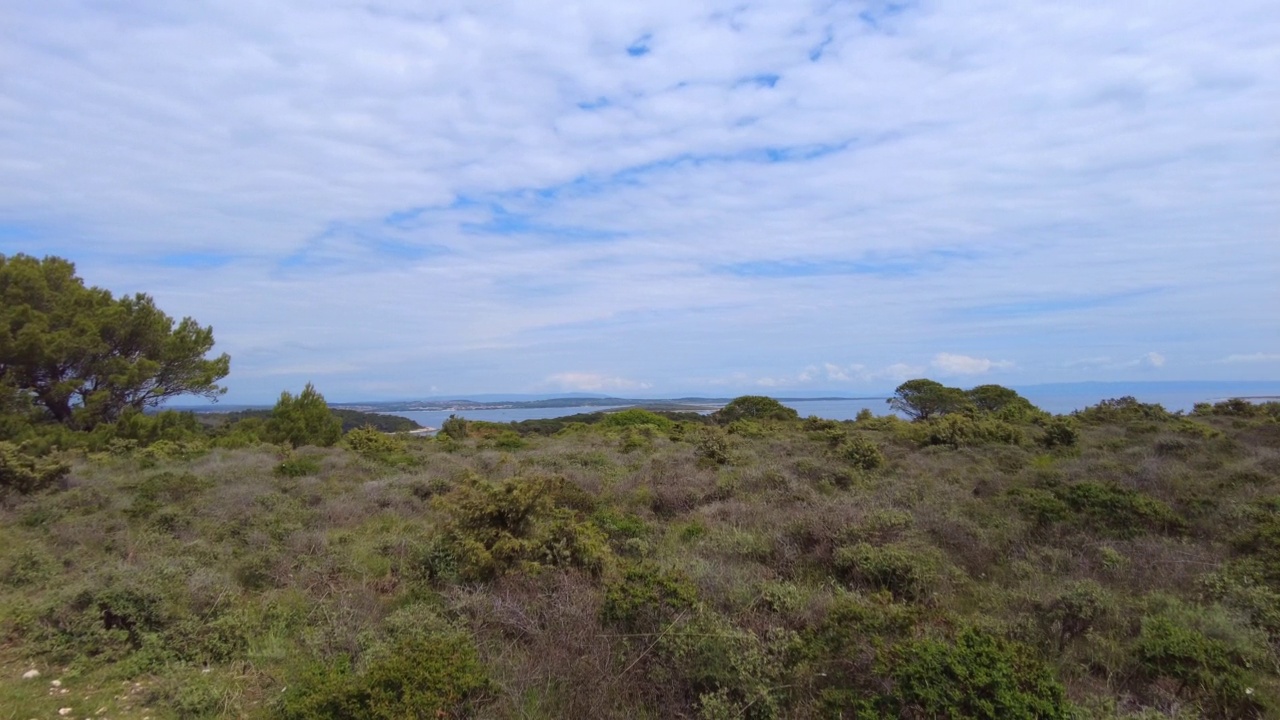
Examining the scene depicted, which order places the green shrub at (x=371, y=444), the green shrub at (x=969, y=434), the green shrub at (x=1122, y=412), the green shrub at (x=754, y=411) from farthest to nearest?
the green shrub at (x=754, y=411) < the green shrub at (x=1122, y=412) < the green shrub at (x=371, y=444) < the green shrub at (x=969, y=434)

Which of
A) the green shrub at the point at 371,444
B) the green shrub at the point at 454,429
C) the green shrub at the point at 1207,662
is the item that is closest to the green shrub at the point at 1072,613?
the green shrub at the point at 1207,662

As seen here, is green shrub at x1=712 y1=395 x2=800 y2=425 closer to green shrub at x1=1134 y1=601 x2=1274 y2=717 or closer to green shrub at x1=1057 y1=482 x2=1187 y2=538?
green shrub at x1=1057 y1=482 x2=1187 y2=538

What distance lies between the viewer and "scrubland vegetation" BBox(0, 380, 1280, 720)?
395 cm

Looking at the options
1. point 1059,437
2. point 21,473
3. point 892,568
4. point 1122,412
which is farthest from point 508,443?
point 1122,412

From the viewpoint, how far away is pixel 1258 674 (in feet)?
13.4

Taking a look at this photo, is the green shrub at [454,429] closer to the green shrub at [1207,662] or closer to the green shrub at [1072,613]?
the green shrub at [1072,613]

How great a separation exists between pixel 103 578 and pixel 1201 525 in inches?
438

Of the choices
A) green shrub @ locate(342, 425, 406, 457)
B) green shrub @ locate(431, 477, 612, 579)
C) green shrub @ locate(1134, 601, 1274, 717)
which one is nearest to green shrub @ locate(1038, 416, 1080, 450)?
green shrub @ locate(1134, 601, 1274, 717)

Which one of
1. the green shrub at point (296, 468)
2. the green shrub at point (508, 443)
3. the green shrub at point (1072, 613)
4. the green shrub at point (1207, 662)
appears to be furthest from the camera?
the green shrub at point (508, 443)

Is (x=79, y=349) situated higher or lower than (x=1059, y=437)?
higher

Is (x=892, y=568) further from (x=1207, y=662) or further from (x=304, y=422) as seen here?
(x=304, y=422)

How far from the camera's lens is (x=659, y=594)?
193 inches

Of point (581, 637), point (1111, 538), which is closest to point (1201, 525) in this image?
point (1111, 538)

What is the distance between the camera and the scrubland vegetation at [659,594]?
3.95 m
